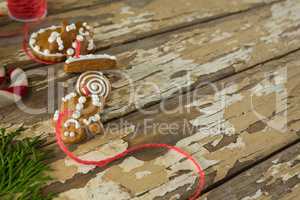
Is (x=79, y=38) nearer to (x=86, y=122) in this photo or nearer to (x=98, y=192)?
(x=86, y=122)

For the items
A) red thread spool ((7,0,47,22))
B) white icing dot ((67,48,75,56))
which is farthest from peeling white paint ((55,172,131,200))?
red thread spool ((7,0,47,22))

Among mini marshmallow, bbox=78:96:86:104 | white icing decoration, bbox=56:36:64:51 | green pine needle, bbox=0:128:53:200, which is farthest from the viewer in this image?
white icing decoration, bbox=56:36:64:51

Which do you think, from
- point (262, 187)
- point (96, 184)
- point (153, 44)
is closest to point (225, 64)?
point (153, 44)

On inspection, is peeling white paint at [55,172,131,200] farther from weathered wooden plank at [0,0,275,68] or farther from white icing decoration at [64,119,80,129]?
weathered wooden plank at [0,0,275,68]

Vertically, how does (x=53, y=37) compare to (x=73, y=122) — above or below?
above

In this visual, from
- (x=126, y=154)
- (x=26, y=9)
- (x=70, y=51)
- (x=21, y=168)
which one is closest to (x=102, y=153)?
(x=126, y=154)

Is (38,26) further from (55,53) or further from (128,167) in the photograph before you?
(128,167)
